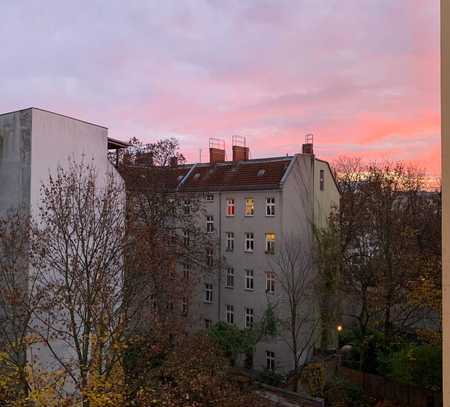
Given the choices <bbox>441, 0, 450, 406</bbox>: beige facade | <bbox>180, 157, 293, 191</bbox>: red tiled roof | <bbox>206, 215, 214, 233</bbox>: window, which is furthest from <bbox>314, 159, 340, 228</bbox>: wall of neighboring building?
<bbox>441, 0, 450, 406</bbox>: beige facade

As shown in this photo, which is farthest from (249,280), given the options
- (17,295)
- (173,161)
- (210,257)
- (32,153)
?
(17,295)

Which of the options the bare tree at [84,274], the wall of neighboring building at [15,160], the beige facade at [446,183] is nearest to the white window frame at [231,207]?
the wall of neighboring building at [15,160]

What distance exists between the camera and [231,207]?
30.1 meters

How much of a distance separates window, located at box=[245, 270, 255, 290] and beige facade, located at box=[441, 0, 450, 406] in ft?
89.7

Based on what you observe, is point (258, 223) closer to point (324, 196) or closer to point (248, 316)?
point (324, 196)

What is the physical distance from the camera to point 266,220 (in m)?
28.0

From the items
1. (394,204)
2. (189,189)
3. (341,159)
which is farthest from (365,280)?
(341,159)

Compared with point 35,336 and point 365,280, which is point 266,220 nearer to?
point 365,280

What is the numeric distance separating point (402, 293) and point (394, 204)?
9279 millimetres

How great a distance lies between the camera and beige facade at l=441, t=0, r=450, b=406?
142cm

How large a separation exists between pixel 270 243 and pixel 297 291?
3327 millimetres

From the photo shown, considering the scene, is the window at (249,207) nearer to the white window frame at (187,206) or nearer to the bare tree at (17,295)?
the white window frame at (187,206)

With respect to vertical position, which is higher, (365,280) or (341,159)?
(341,159)

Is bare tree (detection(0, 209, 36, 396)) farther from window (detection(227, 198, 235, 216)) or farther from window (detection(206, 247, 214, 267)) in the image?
window (detection(227, 198, 235, 216))
